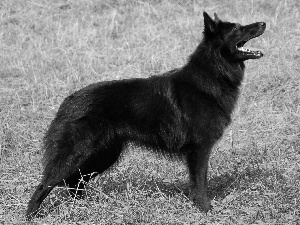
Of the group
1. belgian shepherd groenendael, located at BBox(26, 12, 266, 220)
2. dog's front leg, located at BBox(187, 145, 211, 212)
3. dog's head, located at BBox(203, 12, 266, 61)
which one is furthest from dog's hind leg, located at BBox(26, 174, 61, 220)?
dog's head, located at BBox(203, 12, 266, 61)

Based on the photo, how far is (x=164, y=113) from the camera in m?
4.82

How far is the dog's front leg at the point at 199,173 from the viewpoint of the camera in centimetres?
471

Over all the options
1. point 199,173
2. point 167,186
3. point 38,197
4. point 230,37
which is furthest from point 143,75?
point 38,197

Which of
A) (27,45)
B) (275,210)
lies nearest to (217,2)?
(27,45)

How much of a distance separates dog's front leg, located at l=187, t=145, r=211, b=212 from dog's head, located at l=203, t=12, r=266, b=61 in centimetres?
99

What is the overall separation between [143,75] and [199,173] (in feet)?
14.4

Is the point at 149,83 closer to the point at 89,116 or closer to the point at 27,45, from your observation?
the point at 89,116

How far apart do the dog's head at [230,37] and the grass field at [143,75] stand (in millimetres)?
1364

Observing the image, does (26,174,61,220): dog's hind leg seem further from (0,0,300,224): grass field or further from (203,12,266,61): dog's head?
(203,12,266,61): dog's head

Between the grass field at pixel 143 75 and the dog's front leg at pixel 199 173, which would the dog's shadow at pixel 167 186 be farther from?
the dog's front leg at pixel 199 173

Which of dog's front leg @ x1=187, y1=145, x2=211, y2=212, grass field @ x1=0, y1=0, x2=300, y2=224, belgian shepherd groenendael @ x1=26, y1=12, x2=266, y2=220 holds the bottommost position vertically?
grass field @ x1=0, y1=0, x2=300, y2=224

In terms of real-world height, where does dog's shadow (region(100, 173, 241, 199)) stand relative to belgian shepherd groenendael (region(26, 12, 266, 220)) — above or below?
below

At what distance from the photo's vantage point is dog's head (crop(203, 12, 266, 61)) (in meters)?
4.68

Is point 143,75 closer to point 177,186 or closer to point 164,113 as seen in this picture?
point 177,186
